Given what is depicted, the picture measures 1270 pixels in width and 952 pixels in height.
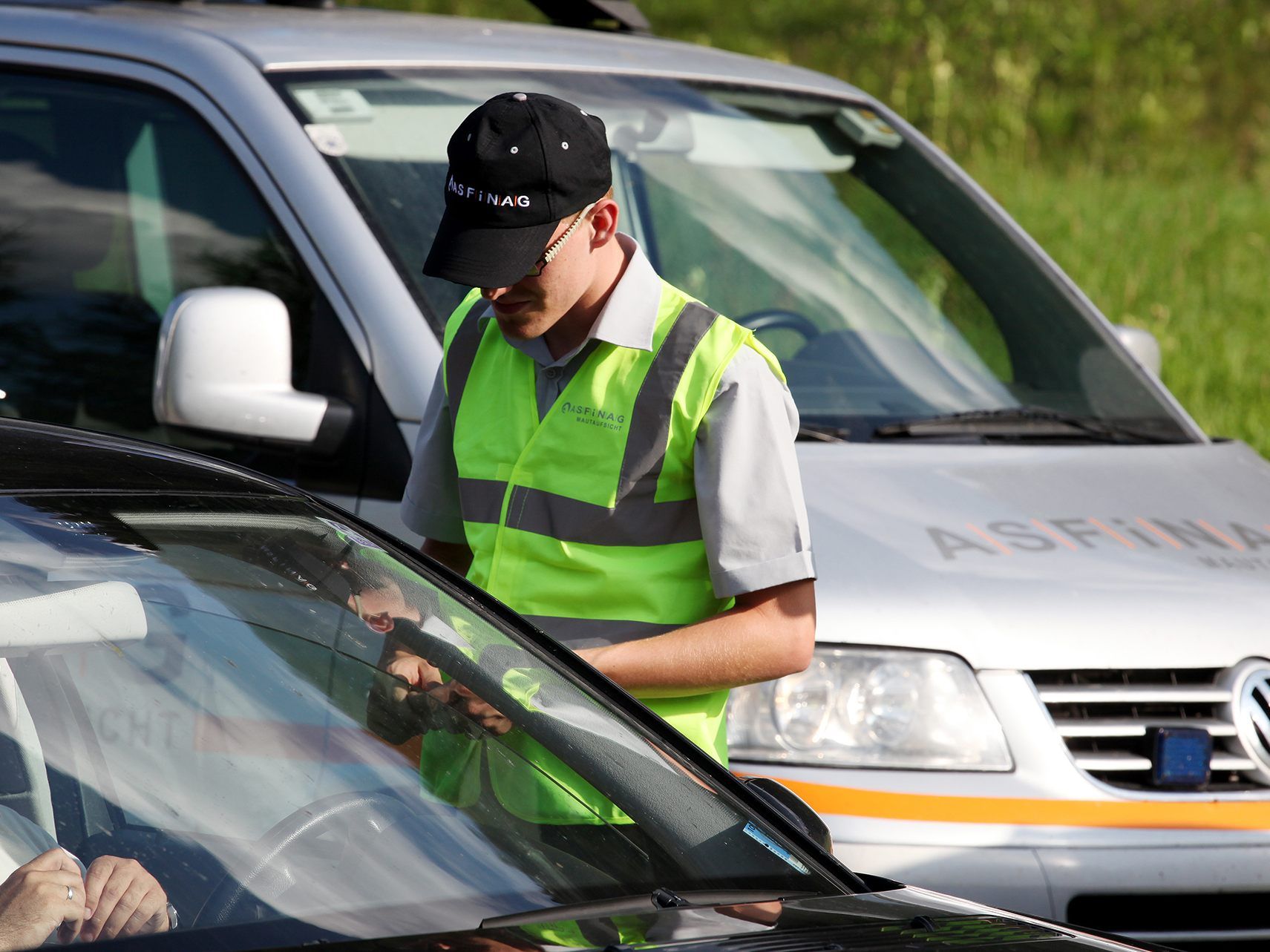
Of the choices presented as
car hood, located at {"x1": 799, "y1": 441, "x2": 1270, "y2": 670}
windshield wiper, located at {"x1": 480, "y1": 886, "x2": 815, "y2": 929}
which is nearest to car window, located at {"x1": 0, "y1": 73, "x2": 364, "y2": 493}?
car hood, located at {"x1": 799, "y1": 441, "x2": 1270, "y2": 670}

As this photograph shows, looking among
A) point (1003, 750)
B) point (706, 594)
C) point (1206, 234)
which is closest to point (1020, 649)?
point (1003, 750)

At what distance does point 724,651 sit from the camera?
2.29 metres

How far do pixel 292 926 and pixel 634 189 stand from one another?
2.40 meters

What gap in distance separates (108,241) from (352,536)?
1696 mm

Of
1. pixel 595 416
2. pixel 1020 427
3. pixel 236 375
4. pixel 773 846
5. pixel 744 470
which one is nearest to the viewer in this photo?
pixel 773 846

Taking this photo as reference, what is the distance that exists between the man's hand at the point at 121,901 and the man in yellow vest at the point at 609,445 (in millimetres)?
770

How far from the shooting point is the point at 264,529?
2.09 m

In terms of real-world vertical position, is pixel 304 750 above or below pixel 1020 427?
below

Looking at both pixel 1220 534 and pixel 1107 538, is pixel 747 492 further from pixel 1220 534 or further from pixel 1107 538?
pixel 1220 534

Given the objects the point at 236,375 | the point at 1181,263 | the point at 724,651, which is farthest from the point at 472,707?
the point at 1181,263

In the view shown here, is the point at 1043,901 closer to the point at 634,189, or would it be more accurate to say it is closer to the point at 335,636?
the point at 335,636

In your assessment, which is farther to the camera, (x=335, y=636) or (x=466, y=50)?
(x=466, y=50)

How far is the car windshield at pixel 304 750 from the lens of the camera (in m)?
1.71

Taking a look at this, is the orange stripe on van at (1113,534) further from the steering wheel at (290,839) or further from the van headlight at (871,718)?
the steering wheel at (290,839)
